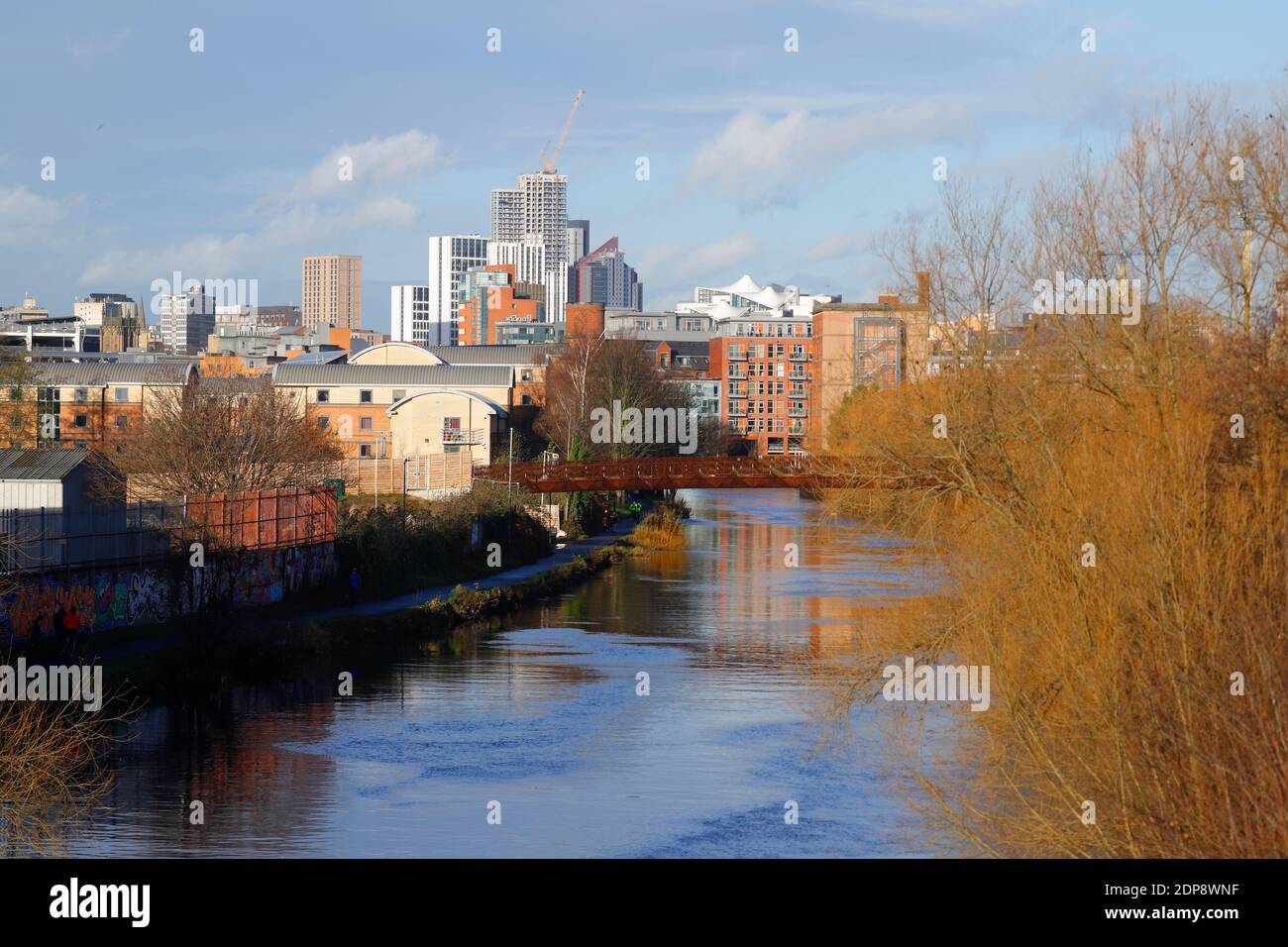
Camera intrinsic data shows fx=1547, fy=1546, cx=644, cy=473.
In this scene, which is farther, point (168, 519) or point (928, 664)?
point (168, 519)

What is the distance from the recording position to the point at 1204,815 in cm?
1293

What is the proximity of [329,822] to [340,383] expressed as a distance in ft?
179

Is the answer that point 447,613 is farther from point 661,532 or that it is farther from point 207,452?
point 661,532

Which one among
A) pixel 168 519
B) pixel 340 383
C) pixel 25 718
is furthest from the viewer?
pixel 340 383

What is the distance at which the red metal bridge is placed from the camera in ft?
123

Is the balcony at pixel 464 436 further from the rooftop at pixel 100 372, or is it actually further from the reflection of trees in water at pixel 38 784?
the reflection of trees in water at pixel 38 784

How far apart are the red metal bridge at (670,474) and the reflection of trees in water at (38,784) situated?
15904 millimetres

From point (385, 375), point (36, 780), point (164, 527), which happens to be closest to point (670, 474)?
point (164, 527)

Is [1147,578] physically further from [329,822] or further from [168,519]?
[168,519]

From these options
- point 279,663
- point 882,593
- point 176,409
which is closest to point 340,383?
point 176,409

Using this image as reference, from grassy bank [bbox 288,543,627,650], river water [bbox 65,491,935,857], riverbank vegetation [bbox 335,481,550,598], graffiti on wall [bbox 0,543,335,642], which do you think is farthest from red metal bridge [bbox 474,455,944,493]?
graffiti on wall [bbox 0,543,335,642]

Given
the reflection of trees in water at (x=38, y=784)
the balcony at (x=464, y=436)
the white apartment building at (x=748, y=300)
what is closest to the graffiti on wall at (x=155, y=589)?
the reflection of trees in water at (x=38, y=784)

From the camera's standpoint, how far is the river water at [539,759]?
19.3 meters
